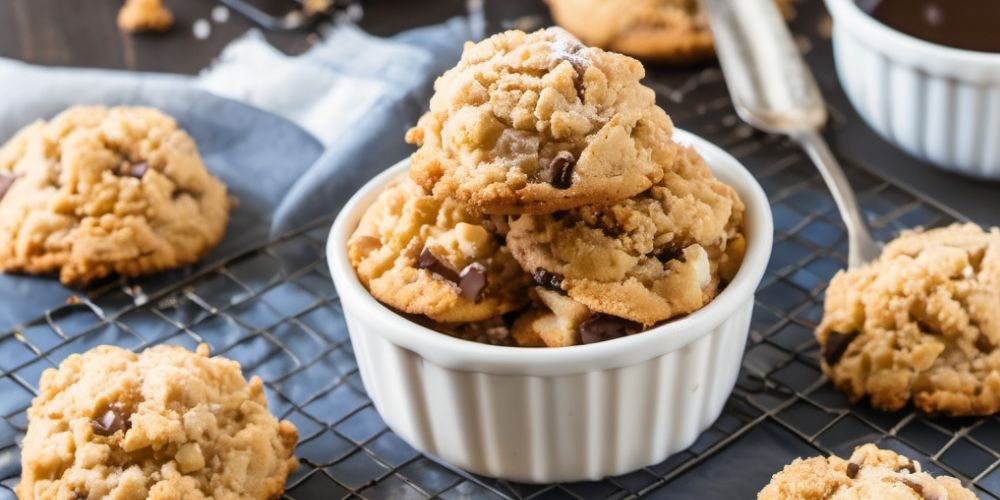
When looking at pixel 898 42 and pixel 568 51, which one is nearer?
pixel 568 51

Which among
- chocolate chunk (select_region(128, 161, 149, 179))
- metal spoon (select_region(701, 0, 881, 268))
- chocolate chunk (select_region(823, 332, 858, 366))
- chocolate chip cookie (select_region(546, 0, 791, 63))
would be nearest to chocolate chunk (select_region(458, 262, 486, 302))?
chocolate chunk (select_region(823, 332, 858, 366))

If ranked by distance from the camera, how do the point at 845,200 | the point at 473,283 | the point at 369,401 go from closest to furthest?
the point at 473,283
the point at 369,401
the point at 845,200

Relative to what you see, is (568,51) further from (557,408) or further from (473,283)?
(557,408)

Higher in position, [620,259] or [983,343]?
[620,259]

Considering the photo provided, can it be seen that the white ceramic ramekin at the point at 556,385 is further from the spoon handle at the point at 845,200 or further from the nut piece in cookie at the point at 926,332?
the spoon handle at the point at 845,200

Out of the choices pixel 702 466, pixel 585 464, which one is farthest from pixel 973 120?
pixel 585 464

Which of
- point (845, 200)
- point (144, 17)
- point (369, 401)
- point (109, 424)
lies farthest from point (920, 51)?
point (144, 17)

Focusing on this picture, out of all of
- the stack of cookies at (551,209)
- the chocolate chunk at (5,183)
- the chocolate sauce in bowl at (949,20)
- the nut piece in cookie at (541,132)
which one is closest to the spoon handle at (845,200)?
the chocolate sauce in bowl at (949,20)
